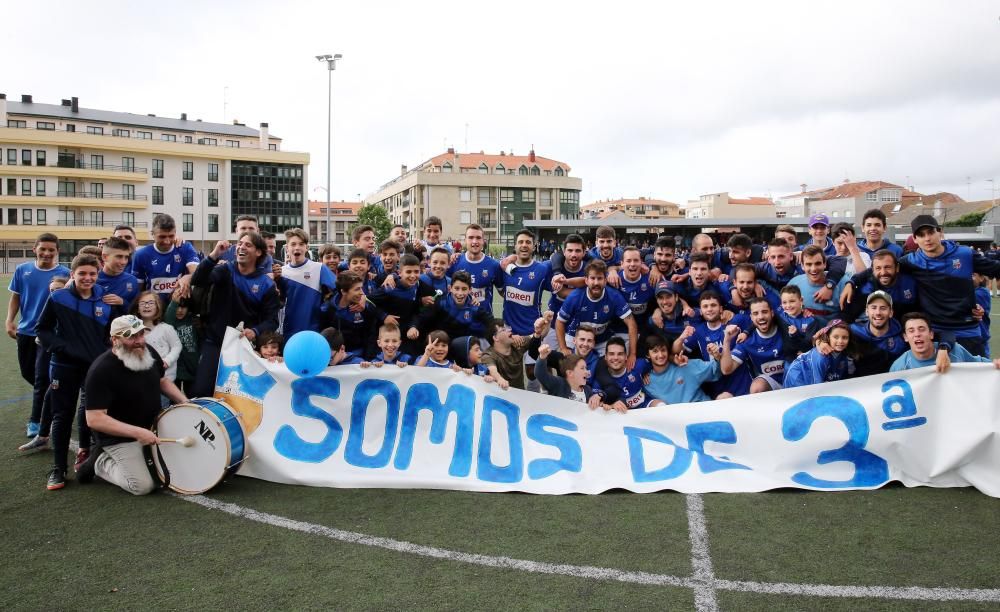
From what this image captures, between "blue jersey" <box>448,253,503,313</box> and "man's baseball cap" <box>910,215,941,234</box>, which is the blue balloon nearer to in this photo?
"blue jersey" <box>448,253,503,313</box>

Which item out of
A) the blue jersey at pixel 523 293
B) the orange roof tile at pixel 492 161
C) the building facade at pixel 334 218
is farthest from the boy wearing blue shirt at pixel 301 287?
the building facade at pixel 334 218

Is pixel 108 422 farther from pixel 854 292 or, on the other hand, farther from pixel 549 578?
→ pixel 854 292

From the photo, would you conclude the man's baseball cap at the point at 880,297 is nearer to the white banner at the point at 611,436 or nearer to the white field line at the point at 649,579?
the white banner at the point at 611,436

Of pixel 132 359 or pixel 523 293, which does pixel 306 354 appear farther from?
Result: pixel 523 293

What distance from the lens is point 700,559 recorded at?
4199 millimetres

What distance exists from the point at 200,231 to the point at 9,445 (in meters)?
70.6

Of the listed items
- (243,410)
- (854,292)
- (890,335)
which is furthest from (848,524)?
(243,410)

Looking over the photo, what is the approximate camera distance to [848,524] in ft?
15.5

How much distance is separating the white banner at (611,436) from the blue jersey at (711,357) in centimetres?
103

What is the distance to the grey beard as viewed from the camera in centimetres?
539

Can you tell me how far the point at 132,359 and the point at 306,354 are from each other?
1342mm

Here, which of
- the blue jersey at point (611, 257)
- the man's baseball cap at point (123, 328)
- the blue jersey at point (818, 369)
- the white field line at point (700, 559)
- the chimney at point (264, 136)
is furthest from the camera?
the chimney at point (264, 136)

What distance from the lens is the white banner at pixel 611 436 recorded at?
5.46 m

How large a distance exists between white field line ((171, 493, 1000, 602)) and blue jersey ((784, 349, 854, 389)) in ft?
7.77
